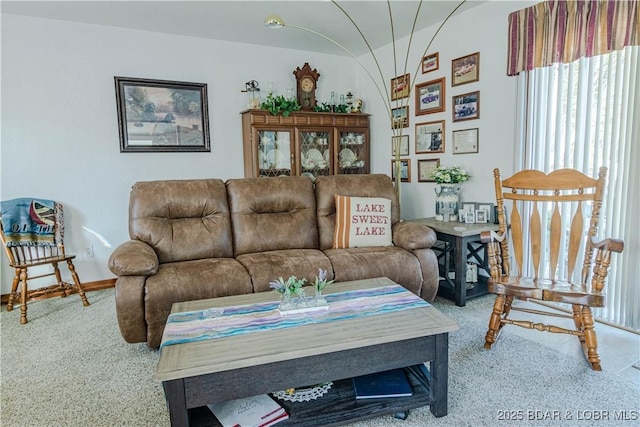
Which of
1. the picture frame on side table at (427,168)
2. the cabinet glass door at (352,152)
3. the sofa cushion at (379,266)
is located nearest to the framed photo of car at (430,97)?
the picture frame on side table at (427,168)

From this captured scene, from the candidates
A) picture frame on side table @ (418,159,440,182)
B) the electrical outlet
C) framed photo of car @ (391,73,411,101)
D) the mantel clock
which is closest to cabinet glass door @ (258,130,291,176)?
the mantel clock

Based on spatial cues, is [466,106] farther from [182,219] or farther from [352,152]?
[182,219]

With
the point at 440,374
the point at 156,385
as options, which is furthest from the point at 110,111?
the point at 440,374

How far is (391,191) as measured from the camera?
3.25m

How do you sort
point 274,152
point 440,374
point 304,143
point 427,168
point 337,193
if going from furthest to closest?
point 304,143
point 274,152
point 427,168
point 337,193
point 440,374

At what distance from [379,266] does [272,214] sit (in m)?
0.93

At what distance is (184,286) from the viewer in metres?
2.23

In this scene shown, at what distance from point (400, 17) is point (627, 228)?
2456 millimetres

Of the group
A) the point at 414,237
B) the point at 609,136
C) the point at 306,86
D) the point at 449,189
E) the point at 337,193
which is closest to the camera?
the point at 609,136

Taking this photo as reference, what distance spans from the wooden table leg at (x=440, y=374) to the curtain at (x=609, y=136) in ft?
5.39

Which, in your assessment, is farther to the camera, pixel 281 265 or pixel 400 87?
pixel 400 87

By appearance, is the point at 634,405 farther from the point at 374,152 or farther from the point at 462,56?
the point at 374,152

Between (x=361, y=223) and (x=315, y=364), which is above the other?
(x=361, y=223)

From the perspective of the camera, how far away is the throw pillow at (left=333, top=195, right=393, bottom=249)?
2934mm
